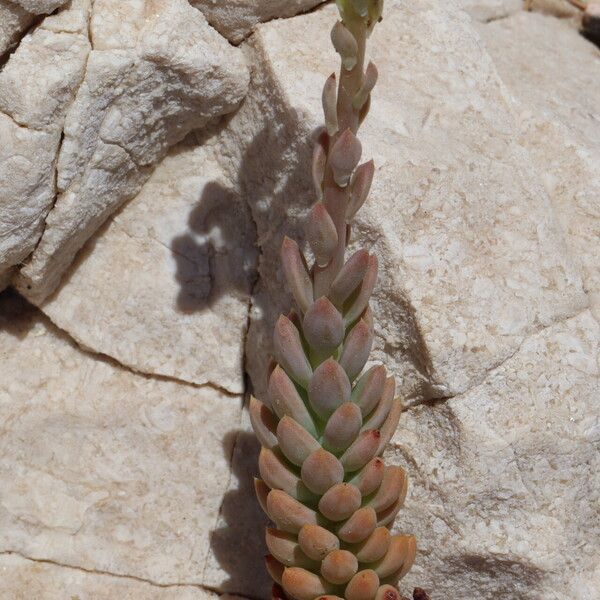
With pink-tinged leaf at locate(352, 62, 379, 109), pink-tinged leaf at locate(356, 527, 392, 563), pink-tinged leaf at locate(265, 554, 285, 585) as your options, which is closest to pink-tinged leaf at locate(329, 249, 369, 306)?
pink-tinged leaf at locate(352, 62, 379, 109)

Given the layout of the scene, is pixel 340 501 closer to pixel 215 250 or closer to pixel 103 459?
pixel 103 459

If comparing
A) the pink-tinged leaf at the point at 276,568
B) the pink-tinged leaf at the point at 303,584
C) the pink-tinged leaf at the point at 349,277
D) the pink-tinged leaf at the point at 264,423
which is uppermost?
the pink-tinged leaf at the point at 349,277

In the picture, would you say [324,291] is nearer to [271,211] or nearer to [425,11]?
[271,211]

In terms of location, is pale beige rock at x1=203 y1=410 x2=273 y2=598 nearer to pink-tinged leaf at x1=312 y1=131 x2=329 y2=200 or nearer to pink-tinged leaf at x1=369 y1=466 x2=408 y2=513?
pink-tinged leaf at x1=369 y1=466 x2=408 y2=513

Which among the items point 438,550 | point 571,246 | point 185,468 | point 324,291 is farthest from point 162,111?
point 438,550

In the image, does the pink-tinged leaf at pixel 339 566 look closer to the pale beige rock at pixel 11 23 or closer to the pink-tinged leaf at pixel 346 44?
the pink-tinged leaf at pixel 346 44

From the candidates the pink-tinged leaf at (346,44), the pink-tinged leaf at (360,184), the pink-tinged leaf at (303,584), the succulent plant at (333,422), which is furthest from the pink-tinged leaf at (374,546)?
the pink-tinged leaf at (346,44)
